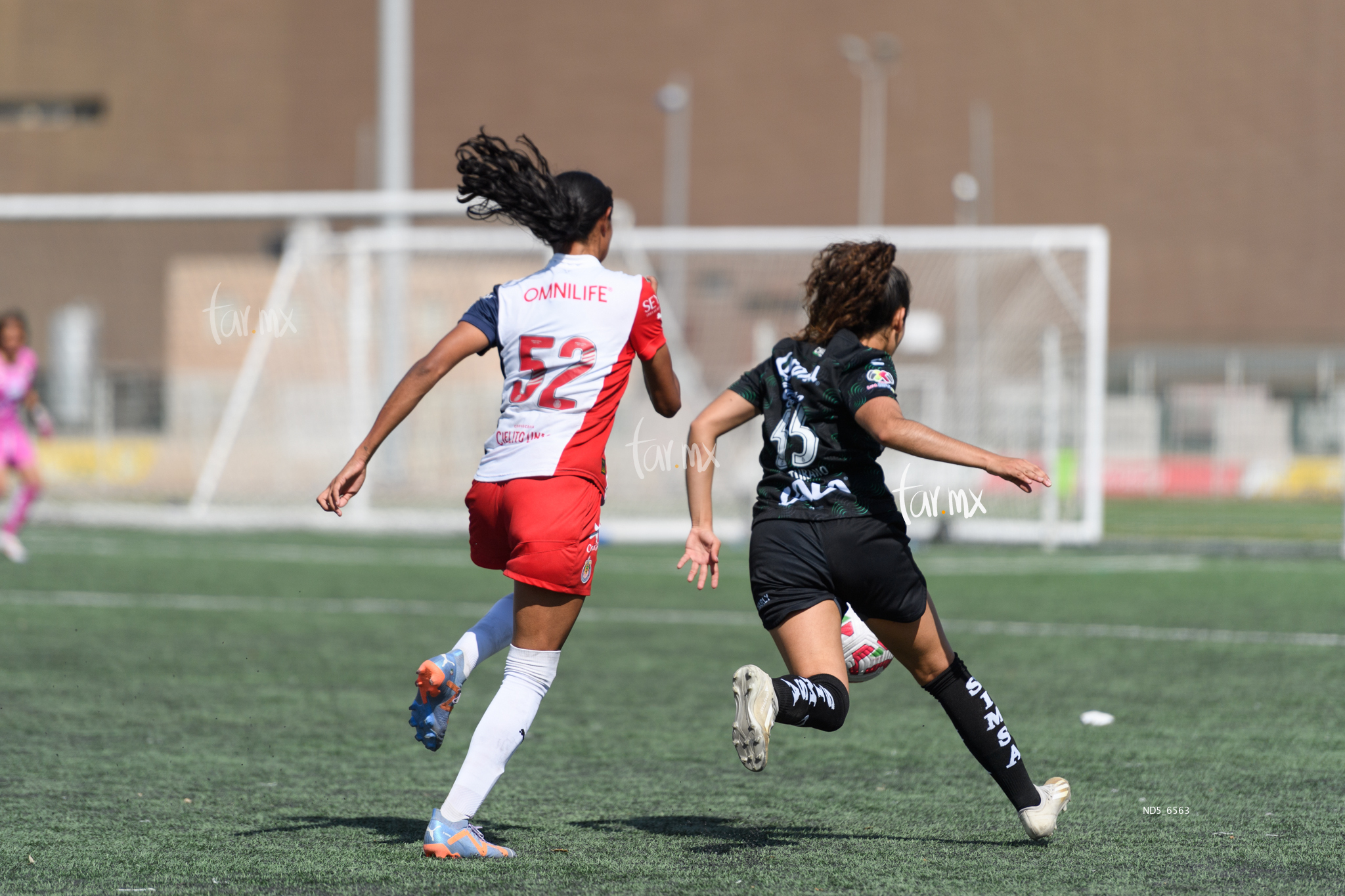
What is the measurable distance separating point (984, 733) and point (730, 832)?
0.83m

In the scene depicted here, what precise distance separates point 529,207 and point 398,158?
1679 cm

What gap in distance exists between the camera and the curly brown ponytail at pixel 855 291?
461 cm

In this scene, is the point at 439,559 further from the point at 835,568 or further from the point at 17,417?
the point at 835,568

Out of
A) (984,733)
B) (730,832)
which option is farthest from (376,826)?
(984,733)

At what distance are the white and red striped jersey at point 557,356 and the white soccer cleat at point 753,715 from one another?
2.47 feet

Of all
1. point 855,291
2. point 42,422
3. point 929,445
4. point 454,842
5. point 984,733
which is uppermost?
point 855,291

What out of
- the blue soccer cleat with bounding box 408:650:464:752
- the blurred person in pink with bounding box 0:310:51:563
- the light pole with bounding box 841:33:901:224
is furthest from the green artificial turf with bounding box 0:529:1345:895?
the light pole with bounding box 841:33:901:224

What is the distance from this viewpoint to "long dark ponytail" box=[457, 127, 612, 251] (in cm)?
455

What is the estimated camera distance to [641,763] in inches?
243

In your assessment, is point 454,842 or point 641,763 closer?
point 454,842

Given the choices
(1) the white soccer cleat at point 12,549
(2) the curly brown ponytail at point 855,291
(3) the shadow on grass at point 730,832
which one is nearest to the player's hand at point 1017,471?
(2) the curly brown ponytail at point 855,291

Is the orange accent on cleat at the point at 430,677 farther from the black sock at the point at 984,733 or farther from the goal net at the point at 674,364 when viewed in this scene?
the goal net at the point at 674,364

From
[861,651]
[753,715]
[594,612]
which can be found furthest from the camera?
[594,612]

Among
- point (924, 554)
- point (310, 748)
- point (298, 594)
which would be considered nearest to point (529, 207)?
point (310, 748)
